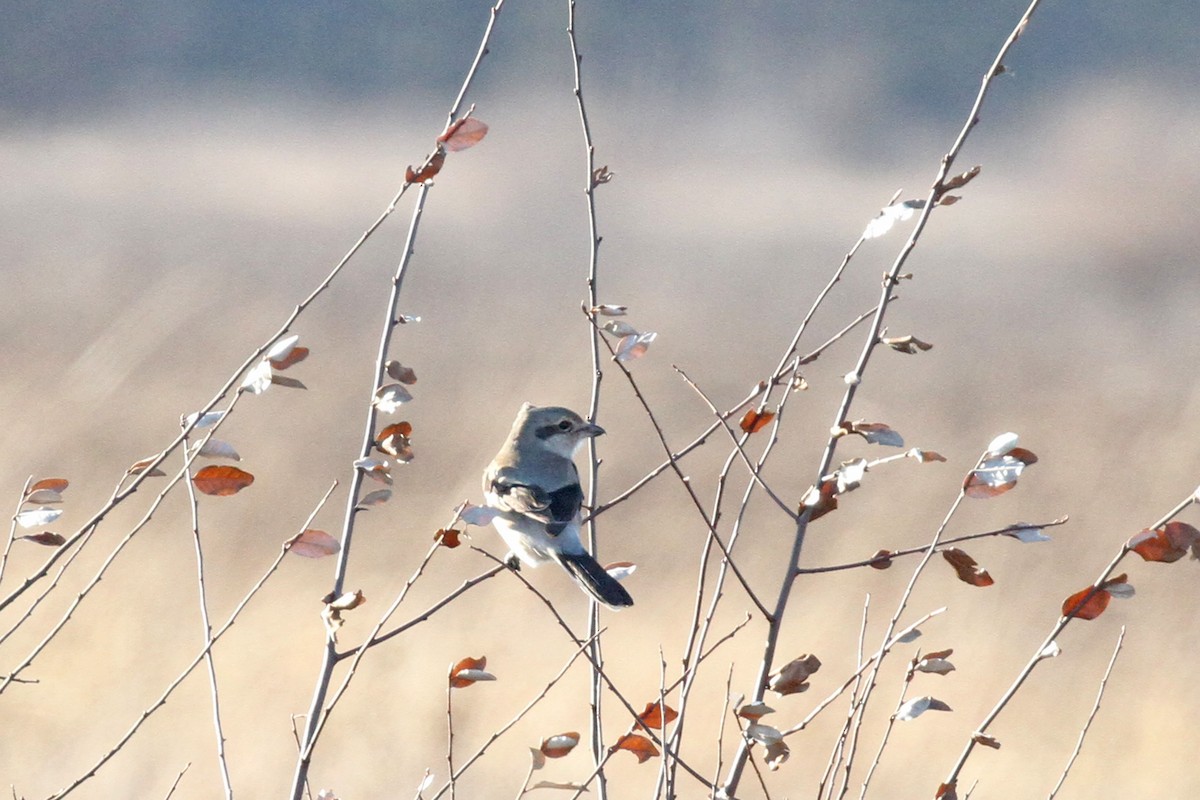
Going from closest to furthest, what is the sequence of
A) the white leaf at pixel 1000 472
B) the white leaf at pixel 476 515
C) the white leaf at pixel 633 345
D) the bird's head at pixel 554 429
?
the white leaf at pixel 1000 472
the white leaf at pixel 476 515
the white leaf at pixel 633 345
the bird's head at pixel 554 429

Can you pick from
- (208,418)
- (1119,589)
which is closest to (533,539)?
(208,418)

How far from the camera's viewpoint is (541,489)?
3678mm

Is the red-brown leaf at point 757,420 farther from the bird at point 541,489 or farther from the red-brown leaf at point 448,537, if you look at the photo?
the bird at point 541,489

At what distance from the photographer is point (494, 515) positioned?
2510mm

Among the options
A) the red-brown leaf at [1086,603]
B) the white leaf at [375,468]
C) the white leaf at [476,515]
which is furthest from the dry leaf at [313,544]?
the red-brown leaf at [1086,603]

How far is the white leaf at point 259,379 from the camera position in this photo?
2.15 meters

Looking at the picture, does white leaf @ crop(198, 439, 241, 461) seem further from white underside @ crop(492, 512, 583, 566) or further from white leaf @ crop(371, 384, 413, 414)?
white underside @ crop(492, 512, 583, 566)

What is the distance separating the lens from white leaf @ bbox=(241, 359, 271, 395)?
7.05 feet

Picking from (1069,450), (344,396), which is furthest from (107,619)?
(1069,450)

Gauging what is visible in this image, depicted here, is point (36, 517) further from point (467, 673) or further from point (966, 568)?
point (966, 568)

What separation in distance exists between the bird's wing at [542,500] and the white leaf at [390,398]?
43.0 inches

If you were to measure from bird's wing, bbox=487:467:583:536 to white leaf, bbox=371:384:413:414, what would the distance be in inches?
43.0

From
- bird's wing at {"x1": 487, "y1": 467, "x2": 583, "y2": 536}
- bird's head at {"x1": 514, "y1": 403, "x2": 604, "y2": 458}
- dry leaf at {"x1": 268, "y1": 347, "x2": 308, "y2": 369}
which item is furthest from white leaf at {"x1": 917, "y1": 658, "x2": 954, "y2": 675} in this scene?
bird's head at {"x1": 514, "y1": 403, "x2": 604, "y2": 458}

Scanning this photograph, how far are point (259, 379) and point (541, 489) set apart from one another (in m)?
1.58
